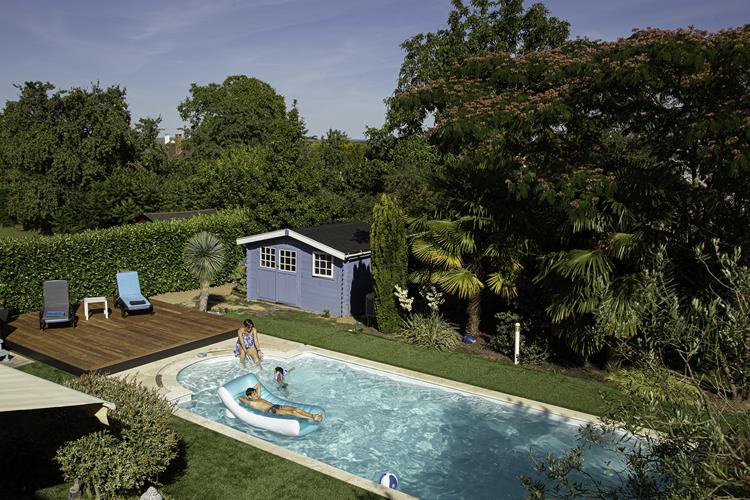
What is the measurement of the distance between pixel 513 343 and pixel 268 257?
34.6 ft

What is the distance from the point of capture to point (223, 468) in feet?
29.7

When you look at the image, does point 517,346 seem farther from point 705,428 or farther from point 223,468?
point 705,428

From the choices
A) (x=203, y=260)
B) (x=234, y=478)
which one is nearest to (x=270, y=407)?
(x=234, y=478)

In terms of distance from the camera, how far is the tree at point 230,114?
52.3m

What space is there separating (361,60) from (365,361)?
65.8ft

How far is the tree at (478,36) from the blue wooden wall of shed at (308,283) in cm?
1381

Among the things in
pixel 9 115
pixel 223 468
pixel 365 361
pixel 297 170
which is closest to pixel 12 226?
pixel 9 115

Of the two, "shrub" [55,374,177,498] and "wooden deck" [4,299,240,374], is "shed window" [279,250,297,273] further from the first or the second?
"shrub" [55,374,177,498]

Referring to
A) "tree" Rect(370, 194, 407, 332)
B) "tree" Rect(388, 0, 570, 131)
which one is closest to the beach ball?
"tree" Rect(370, 194, 407, 332)

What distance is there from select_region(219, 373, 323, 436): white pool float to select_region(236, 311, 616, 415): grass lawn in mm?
3610

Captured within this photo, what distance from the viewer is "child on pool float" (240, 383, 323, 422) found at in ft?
37.8

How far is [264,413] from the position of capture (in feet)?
37.3

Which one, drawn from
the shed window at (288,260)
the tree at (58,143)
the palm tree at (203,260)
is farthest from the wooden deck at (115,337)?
the tree at (58,143)

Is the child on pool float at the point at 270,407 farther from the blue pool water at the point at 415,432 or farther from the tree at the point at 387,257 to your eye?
the tree at the point at 387,257
